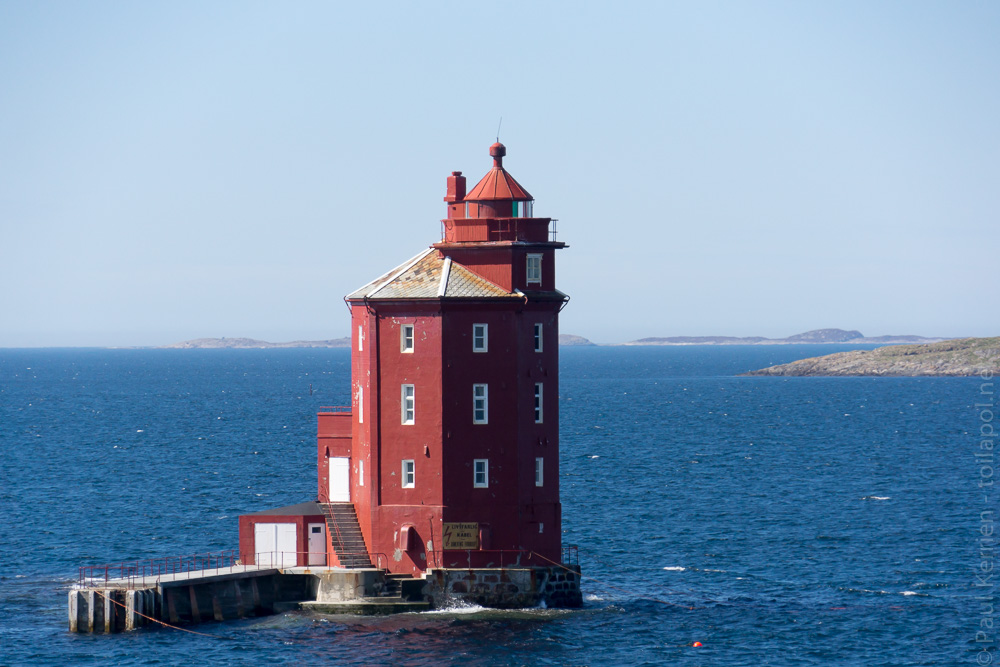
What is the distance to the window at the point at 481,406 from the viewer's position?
52969mm

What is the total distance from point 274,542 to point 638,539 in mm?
24373

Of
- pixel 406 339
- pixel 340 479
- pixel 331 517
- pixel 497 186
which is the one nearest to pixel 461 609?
pixel 331 517

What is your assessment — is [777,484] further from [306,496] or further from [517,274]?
[517,274]

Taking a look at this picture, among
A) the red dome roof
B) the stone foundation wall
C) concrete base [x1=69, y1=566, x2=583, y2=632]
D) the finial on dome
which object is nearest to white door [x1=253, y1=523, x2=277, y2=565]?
concrete base [x1=69, y1=566, x2=583, y2=632]

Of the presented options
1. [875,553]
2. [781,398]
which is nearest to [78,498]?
[875,553]

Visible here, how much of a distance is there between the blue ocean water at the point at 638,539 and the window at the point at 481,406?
7391mm

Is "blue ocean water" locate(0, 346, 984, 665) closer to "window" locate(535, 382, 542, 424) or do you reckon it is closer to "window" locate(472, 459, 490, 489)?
"window" locate(472, 459, 490, 489)

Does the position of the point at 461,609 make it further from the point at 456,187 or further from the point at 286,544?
the point at 456,187

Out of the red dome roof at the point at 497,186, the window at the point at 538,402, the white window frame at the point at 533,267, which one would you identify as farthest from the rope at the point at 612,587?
the red dome roof at the point at 497,186

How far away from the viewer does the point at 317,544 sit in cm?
5531

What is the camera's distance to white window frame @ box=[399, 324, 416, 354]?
53.4 m

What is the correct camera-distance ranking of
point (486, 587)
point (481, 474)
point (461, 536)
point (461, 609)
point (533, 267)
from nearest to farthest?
point (461, 609) < point (486, 587) < point (461, 536) < point (481, 474) < point (533, 267)

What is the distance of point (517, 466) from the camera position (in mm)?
52938

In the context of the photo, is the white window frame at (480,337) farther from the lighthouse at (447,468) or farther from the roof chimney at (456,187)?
the roof chimney at (456,187)
